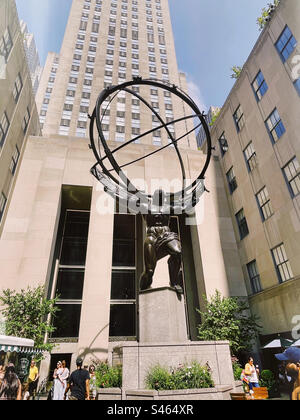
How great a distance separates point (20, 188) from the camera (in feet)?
68.4

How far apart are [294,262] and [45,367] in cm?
1737

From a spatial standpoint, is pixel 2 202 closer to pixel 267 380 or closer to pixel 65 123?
pixel 267 380

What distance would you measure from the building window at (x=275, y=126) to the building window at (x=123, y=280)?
14.5 metres

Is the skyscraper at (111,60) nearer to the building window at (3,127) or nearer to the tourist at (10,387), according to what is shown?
the building window at (3,127)

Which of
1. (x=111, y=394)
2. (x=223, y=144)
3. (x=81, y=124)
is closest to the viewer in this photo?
(x=111, y=394)

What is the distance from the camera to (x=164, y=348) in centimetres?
708

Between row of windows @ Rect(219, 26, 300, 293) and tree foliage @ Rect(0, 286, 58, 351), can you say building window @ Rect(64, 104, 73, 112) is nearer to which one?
row of windows @ Rect(219, 26, 300, 293)

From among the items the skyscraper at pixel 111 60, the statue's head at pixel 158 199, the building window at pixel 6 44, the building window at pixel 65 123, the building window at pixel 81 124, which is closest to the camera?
Result: the statue's head at pixel 158 199

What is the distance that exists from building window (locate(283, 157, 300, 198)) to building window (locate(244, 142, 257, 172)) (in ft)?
12.2

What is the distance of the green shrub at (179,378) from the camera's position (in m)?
6.25

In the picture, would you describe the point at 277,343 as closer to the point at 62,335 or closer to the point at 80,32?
the point at 62,335

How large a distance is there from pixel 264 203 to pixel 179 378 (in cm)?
1564

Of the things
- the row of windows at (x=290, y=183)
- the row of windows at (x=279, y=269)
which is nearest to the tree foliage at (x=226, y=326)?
the row of windows at (x=279, y=269)

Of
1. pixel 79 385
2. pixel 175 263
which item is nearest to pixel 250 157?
pixel 175 263
